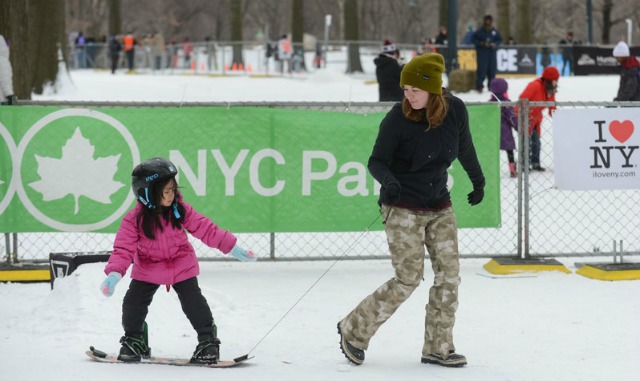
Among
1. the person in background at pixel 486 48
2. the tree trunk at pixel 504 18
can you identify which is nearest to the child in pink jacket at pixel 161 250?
the person in background at pixel 486 48

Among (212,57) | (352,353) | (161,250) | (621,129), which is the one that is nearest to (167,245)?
(161,250)

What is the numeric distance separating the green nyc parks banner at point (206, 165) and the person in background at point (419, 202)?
2836mm

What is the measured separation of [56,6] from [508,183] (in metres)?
15.6

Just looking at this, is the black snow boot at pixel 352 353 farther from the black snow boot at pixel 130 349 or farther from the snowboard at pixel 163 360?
the black snow boot at pixel 130 349

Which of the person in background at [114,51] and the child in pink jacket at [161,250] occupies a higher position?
the person in background at [114,51]

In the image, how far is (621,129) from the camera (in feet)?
29.3

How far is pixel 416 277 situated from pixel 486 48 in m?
19.2

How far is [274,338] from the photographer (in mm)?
6879

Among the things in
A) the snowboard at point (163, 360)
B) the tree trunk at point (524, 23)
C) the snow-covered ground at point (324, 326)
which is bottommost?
the snow-covered ground at point (324, 326)

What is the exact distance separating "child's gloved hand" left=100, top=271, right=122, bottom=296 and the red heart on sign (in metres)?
4.72

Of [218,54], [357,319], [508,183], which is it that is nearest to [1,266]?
[357,319]

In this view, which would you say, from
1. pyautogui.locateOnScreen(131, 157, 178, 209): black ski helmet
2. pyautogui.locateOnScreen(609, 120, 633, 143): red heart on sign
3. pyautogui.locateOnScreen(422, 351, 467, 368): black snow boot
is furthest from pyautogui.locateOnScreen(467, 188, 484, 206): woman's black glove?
pyautogui.locateOnScreen(609, 120, 633, 143): red heart on sign

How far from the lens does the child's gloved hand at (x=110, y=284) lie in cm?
565

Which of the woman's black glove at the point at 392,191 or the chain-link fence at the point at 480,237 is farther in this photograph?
the chain-link fence at the point at 480,237
